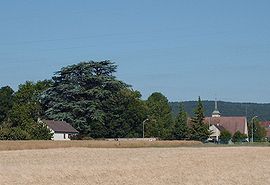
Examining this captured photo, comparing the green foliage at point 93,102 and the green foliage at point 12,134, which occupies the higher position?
the green foliage at point 93,102

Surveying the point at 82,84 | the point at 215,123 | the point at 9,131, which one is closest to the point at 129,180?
the point at 9,131

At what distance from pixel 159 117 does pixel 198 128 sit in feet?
83.2

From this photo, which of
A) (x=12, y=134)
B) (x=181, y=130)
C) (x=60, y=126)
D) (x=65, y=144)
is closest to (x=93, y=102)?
(x=60, y=126)

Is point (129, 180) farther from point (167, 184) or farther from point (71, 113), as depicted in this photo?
point (71, 113)

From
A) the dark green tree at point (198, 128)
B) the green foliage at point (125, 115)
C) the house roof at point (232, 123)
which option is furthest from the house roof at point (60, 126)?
the house roof at point (232, 123)

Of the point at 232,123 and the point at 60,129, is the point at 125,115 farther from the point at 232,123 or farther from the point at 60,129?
the point at 232,123

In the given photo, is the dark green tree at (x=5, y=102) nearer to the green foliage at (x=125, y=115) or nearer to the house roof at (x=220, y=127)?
the green foliage at (x=125, y=115)

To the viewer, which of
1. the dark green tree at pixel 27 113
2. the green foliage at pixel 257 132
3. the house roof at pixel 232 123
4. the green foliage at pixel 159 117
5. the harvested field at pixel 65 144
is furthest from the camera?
the house roof at pixel 232 123

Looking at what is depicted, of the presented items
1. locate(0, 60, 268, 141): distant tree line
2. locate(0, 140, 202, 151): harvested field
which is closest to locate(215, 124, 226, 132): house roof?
locate(0, 60, 268, 141): distant tree line

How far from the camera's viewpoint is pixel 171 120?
150250mm

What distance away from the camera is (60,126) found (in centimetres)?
10812

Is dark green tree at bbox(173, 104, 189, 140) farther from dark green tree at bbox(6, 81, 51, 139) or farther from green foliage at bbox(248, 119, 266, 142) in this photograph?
green foliage at bbox(248, 119, 266, 142)

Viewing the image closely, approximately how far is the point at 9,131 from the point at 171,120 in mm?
63338

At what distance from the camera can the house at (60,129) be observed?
107000mm
